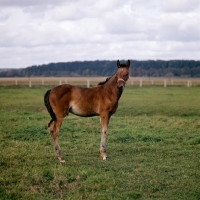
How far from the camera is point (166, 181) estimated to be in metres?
8.40

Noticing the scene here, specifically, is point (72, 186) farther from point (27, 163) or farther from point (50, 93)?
point (50, 93)

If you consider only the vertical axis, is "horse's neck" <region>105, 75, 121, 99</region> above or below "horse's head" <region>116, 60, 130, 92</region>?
below

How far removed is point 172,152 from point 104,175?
11.9ft

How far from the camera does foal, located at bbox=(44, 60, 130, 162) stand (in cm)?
1095

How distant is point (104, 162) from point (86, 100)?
2.05 metres

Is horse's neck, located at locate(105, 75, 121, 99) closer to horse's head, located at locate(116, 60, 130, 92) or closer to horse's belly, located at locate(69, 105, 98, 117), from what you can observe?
horse's head, located at locate(116, 60, 130, 92)

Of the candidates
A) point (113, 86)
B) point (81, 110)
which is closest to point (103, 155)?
point (81, 110)

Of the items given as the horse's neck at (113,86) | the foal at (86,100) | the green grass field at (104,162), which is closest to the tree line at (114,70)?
the green grass field at (104,162)

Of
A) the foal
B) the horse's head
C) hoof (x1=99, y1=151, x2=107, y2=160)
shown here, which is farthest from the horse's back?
hoof (x1=99, y1=151, x2=107, y2=160)

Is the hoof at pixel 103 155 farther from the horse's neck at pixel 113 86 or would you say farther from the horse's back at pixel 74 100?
the horse's neck at pixel 113 86

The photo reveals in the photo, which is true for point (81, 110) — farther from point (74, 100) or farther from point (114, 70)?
point (114, 70)

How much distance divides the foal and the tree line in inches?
5926

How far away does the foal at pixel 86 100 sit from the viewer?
35.9 ft

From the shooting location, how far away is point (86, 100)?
36.8 ft
